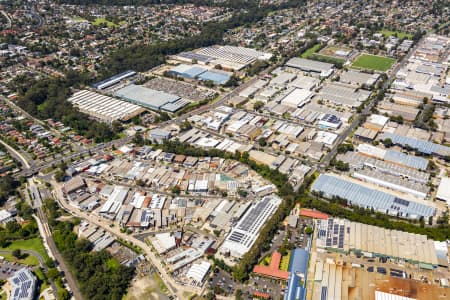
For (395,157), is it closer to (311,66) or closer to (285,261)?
(285,261)

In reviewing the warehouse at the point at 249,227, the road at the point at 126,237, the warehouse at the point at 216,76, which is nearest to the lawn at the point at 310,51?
the warehouse at the point at 216,76

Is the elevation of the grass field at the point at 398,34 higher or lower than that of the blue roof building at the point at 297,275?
lower

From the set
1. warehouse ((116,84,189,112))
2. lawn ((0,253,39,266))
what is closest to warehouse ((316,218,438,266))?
lawn ((0,253,39,266))

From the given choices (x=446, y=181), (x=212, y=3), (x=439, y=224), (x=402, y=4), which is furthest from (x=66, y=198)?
(x=402, y=4)

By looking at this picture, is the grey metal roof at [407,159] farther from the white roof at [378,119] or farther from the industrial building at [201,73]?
the industrial building at [201,73]

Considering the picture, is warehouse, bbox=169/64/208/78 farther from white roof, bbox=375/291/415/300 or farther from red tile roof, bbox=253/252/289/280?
white roof, bbox=375/291/415/300

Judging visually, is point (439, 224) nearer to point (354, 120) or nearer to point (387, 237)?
point (387, 237)
